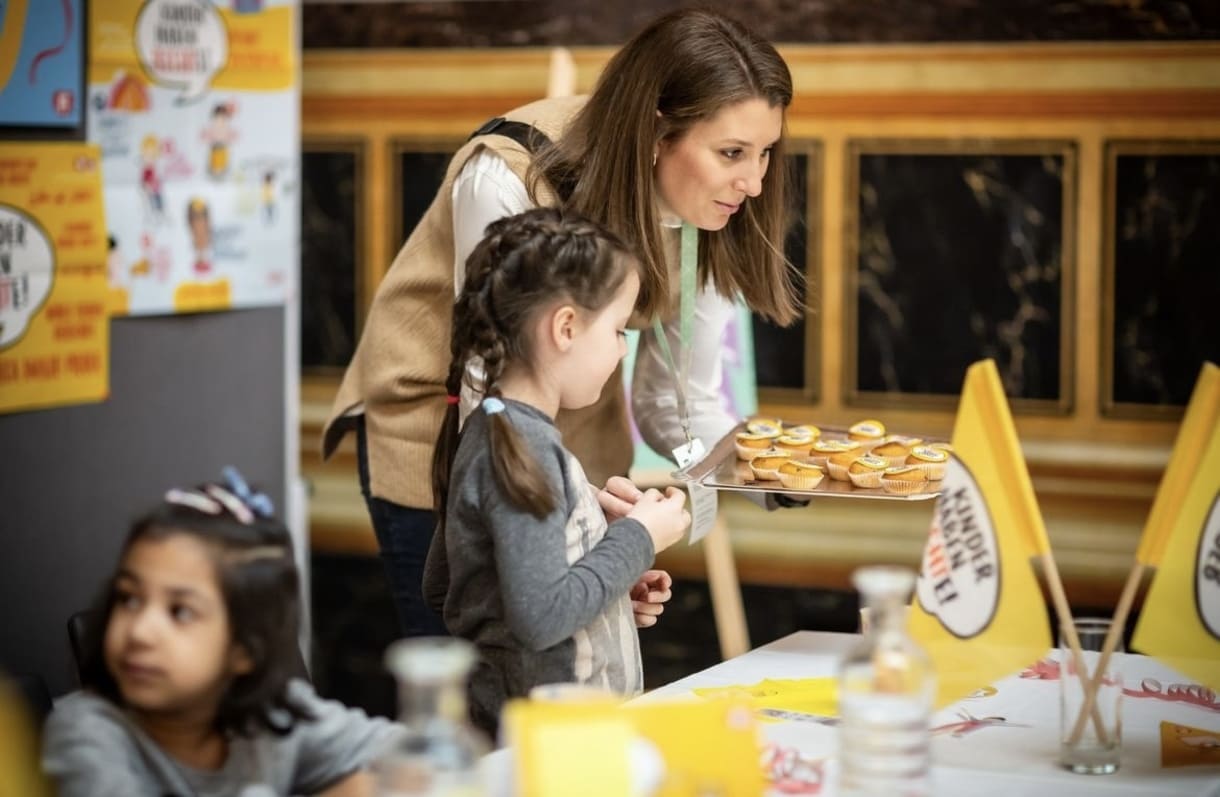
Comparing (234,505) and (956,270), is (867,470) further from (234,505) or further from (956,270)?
(956,270)

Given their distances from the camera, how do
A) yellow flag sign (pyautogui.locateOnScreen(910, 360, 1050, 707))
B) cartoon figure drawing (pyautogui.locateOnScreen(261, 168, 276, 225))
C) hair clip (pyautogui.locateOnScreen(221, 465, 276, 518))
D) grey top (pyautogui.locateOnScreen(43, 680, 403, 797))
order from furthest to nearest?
cartoon figure drawing (pyautogui.locateOnScreen(261, 168, 276, 225)) → yellow flag sign (pyautogui.locateOnScreen(910, 360, 1050, 707)) → hair clip (pyautogui.locateOnScreen(221, 465, 276, 518)) → grey top (pyautogui.locateOnScreen(43, 680, 403, 797))

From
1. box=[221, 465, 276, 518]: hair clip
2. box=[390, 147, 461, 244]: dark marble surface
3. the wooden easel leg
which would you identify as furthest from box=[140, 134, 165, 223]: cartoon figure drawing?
box=[221, 465, 276, 518]: hair clip

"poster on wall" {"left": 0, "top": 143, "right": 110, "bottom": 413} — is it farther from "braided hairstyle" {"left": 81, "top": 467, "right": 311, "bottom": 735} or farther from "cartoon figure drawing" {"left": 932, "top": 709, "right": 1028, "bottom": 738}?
"cartoon figure drawing" {"left": 932, "top": 709, "right": 1028, "bottom": 738}

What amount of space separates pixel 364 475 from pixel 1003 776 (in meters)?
1.19

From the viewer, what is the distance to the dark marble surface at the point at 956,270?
13.6 feet

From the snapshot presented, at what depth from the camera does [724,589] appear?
13.4 ft

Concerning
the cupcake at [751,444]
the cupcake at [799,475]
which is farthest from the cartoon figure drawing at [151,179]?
the cupcake at [799,475]

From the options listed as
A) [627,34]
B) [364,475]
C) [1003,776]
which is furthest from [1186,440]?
[627,34]

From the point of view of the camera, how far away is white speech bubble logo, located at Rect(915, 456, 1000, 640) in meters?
1.58

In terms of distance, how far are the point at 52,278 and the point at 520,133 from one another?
1.08m

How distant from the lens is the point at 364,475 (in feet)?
8.28

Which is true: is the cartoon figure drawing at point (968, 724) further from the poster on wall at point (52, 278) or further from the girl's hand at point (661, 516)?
the poster on wall at point (52, 278)

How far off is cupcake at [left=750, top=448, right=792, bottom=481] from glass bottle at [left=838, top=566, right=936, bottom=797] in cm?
122

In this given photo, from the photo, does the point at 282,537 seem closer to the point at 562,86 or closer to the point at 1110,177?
the point at 562,86
